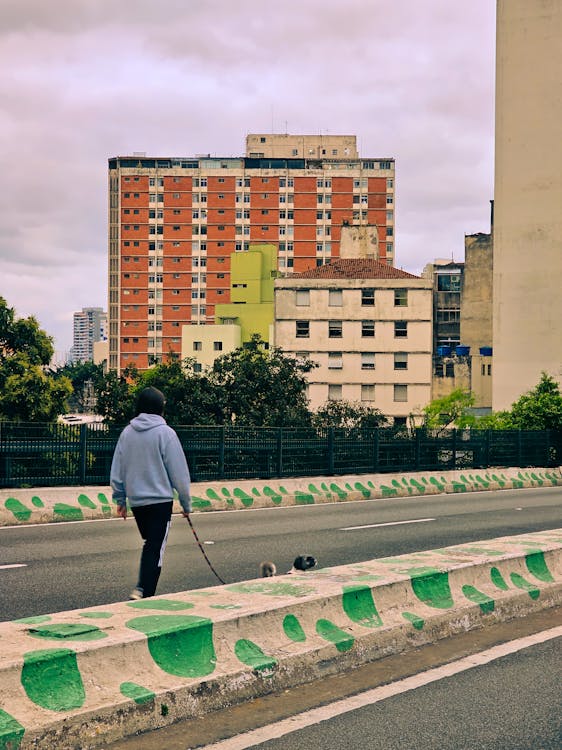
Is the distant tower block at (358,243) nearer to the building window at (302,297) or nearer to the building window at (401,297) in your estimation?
the building window at (401,297)

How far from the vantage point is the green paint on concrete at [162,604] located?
6430 mm

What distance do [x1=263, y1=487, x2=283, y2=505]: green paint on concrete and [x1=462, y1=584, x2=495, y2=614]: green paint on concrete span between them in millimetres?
13225

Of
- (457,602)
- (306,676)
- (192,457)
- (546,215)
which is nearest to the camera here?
(306,676)

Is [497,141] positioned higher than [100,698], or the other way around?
[497,141]

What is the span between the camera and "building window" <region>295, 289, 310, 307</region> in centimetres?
9988

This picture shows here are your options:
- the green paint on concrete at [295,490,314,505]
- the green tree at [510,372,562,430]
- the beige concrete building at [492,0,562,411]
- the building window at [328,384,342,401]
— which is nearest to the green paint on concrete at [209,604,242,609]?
the green paint on concrete at [295,490,314,505]

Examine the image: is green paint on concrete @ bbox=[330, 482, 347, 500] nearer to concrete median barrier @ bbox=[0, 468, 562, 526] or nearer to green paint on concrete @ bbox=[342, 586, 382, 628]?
concrete median barrier @ bbox=[0, 468, 562, 526]

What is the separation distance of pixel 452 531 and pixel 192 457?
734 cm

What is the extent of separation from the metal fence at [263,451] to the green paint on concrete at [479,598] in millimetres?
11200

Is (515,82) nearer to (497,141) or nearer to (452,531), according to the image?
(497,141)

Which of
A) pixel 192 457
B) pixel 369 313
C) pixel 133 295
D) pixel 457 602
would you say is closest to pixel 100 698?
pixel 457 602

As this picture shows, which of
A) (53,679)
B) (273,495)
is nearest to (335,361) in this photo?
(273,495)

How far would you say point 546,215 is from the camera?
245ft

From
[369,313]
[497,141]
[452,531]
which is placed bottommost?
[452,531]
